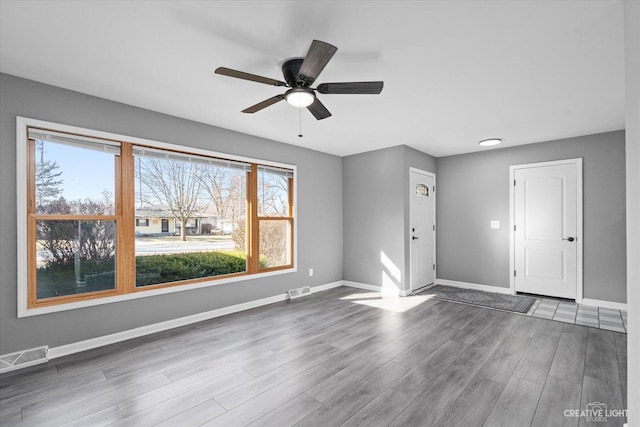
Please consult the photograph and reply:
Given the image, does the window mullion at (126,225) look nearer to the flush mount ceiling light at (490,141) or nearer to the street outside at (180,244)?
the street outside at (180,244)

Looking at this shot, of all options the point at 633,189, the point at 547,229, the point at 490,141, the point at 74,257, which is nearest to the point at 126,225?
the point at 74,257

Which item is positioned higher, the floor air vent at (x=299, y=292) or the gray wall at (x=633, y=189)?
the gray wall at (x=633, y=189)

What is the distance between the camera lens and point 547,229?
479 centimetres

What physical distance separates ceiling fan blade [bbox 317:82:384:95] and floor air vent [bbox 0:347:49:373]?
134 inches

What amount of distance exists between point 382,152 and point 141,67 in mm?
3860

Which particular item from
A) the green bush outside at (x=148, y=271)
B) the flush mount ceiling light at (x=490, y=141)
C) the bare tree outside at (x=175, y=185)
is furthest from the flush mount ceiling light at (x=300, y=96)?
the flush mount ceiling light at (x=490, y=141)

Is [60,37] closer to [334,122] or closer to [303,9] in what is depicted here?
[303,9]

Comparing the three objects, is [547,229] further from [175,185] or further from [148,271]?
[148,271]

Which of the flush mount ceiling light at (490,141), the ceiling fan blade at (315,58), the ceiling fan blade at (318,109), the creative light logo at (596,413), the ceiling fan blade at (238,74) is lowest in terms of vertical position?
the creative light logo at (596,413)

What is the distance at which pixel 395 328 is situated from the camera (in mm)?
3520

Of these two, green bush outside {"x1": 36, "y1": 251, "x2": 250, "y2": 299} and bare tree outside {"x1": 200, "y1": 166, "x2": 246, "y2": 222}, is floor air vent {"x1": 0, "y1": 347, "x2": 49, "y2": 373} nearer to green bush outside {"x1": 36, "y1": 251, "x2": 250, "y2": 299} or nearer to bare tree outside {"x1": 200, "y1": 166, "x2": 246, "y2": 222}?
green bush outside {"x1": 36, "y1": 251, "x2": 250, "y2": 299}

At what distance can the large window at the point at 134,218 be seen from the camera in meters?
2.85

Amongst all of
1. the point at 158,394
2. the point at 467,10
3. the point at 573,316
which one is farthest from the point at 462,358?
the point at 467,10

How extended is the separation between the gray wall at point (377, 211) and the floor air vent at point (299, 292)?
1.06 metres
